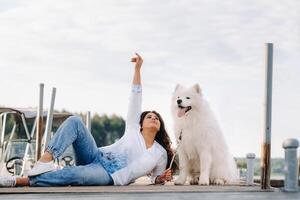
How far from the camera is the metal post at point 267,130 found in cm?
518

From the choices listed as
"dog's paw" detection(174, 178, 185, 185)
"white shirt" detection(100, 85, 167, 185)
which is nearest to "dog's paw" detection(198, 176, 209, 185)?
"dog's paw" detection(174, 178, 185, 185)

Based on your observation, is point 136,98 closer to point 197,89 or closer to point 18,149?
point 197,89

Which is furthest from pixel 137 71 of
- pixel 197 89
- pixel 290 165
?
pixel 290 165

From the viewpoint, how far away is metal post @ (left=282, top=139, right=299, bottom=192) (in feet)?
16.6

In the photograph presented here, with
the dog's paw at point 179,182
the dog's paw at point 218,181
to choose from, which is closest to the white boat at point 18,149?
the dog's paw at point 179,182

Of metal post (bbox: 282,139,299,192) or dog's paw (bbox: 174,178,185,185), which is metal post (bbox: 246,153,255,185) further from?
metal post (bbox: 282,139,299,192)

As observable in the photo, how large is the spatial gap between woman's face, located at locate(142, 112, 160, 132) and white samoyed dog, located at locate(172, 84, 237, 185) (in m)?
0.65

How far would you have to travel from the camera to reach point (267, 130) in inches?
204

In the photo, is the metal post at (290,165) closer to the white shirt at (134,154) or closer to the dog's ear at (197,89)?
the white shirt at (134,154)

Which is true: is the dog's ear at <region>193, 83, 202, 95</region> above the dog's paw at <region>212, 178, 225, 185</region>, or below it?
above

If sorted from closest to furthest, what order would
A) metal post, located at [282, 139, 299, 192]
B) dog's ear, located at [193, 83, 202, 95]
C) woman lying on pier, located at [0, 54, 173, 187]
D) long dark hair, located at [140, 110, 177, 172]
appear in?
metal post, located at [282, 139, 299, 192] < woman lying on pier, located at [0, 54, 173, 187] < long dark hair, located at [140, 110, 177, 172] < dog's ear, located at [193, 83, 202, 95]

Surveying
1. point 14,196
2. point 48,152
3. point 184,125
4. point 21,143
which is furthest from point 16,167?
point 14,196

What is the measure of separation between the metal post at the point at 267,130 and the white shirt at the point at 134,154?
140 centimetres

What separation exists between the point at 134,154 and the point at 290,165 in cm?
175
